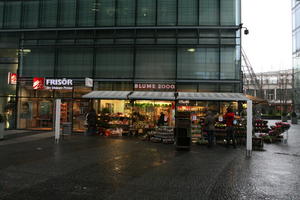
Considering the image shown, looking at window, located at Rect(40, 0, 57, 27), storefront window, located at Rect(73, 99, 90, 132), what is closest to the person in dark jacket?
storefront window, located at Rect(73, 99, 90, 132)

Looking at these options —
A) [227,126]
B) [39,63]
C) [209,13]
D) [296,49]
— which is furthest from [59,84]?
[296,49]

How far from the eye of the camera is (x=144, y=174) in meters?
7.37

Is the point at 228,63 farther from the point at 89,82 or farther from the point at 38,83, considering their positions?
the point at 38,83

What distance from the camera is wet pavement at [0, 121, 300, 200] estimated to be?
5.71 metres

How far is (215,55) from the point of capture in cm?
1862

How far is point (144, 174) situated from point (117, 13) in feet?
52.5

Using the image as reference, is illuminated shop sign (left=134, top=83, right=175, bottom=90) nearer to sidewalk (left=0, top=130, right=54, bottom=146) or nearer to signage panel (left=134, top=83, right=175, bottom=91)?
signage panel (left=134, top=83, right=175, bottom=91)

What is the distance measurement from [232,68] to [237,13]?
4444mm

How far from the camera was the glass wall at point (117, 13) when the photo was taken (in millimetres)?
18844

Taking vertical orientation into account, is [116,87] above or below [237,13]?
below

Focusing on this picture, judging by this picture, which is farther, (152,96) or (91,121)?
(91,121)

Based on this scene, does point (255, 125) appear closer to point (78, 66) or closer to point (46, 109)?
point (78, 66)

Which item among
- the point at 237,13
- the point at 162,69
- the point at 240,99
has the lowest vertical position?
the point at 240,99

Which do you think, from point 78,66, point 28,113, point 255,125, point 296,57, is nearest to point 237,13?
point 255,125
